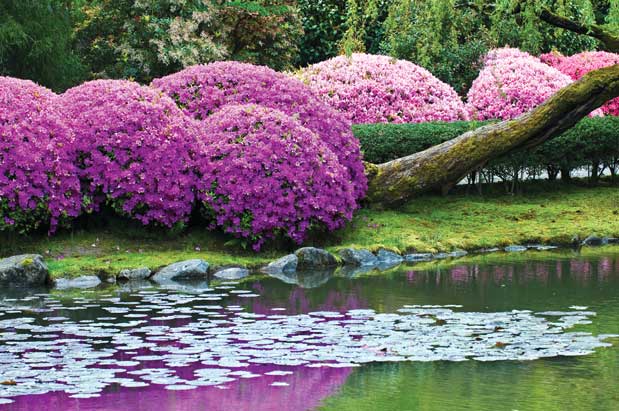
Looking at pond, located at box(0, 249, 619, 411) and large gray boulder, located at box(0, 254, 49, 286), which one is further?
large gray boulder, located at box(0, 254, 49, 286)

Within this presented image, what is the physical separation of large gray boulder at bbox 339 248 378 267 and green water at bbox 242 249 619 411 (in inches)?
27.2

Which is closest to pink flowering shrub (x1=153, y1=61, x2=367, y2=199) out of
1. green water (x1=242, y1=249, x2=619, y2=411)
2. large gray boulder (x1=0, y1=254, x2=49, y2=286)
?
green water (x1=242, y1=249, x2=619, y2=411)

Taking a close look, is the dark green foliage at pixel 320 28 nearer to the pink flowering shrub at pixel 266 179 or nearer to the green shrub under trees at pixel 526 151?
the green shrub under trees at pixel 526 151

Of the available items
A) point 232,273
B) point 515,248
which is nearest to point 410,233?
point 515,248

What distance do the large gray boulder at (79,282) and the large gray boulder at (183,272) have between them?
2.16 feet

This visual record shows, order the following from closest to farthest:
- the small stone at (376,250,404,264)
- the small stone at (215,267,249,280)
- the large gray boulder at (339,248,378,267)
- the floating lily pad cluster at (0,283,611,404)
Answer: the floating lily pad cluster at (0,283,611,404)
the small stone at (215,267,249,280)
the large gray boulder at (339,248,378,267)
the small stone at (376,250,404,264)

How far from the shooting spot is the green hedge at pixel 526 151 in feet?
60.3

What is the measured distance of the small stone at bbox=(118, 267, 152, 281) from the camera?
524 inches

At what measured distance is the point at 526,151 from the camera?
19.0 metres

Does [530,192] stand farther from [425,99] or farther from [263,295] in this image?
[263,295]

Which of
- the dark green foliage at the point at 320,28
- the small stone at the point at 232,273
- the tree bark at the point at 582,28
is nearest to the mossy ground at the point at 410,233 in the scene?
the small stone at the point at 232,273

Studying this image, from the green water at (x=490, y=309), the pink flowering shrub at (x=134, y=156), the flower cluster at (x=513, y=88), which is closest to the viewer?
the green water at (x=490, y=309)

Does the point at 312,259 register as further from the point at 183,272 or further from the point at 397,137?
the point at 397,137

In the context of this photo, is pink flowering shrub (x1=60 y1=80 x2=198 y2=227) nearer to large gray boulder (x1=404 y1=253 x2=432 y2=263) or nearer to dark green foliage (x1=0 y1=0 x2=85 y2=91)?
large gray boulder (x1=404 y1=253 x2=432 y2=263)
